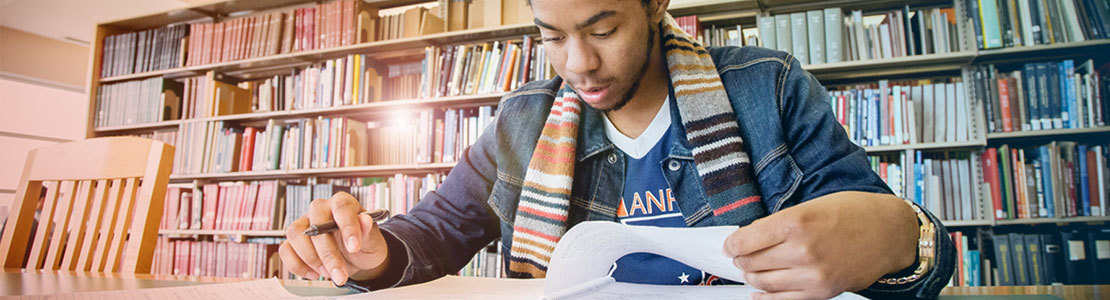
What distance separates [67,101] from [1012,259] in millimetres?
6600

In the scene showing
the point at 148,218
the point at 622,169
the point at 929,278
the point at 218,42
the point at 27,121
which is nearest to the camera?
the point at 929,278

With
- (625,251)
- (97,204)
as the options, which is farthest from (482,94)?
(625,251)

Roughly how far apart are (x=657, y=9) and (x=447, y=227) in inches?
18.9

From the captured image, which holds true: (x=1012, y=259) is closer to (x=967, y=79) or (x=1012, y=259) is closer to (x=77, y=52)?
(x=967, y=79)

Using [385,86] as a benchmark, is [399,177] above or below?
below

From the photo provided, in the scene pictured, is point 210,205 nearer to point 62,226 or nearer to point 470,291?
point 62,226

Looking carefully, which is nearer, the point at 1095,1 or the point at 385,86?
the point at 1095,1

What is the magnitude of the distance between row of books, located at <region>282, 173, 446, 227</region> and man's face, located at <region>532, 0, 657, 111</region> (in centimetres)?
181

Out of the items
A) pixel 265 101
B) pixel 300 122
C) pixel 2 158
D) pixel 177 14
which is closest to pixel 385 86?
pixel 300 122

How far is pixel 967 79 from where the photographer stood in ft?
6.80

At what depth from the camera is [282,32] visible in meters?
3.01

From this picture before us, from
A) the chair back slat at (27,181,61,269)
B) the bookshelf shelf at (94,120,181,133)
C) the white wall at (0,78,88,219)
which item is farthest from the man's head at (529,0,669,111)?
the white wall at (0,78,88,219)

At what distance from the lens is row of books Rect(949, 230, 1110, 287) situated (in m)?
1.84

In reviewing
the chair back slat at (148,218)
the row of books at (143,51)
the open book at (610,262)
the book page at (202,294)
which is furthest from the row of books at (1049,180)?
the row of books at (143,51)
